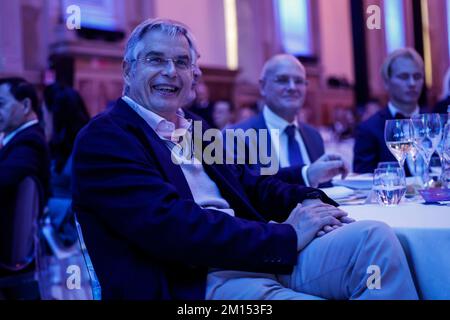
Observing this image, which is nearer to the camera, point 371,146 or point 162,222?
point 162,222

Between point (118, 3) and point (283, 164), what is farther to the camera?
point (118, 3)

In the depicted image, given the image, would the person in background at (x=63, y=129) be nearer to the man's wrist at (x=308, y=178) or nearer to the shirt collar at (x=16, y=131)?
the shirt collar at (x=16, y=131)

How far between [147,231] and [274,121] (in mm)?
1638

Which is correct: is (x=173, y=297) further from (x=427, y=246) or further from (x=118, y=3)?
(x=118, y=3)

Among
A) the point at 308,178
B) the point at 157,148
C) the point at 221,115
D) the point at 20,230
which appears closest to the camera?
the point at 157,148

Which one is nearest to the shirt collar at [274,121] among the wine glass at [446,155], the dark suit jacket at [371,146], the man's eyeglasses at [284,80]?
the man's eyeglasses at [284,80]

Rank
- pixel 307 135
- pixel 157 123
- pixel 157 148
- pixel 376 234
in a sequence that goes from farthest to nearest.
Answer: pixel 307 135 < pixel 157 123 < pixel 157 148 < pixel 376 234

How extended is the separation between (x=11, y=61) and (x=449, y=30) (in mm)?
12057

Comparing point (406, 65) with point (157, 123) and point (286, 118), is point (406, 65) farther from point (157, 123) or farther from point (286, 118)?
point (157, 123)

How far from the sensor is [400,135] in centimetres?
162

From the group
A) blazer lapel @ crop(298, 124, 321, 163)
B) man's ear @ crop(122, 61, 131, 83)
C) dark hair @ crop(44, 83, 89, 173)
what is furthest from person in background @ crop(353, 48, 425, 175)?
dark hair @ crop(44, 83, 89, 173)

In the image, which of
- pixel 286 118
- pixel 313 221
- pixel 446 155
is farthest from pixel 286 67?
pixel 313 221
